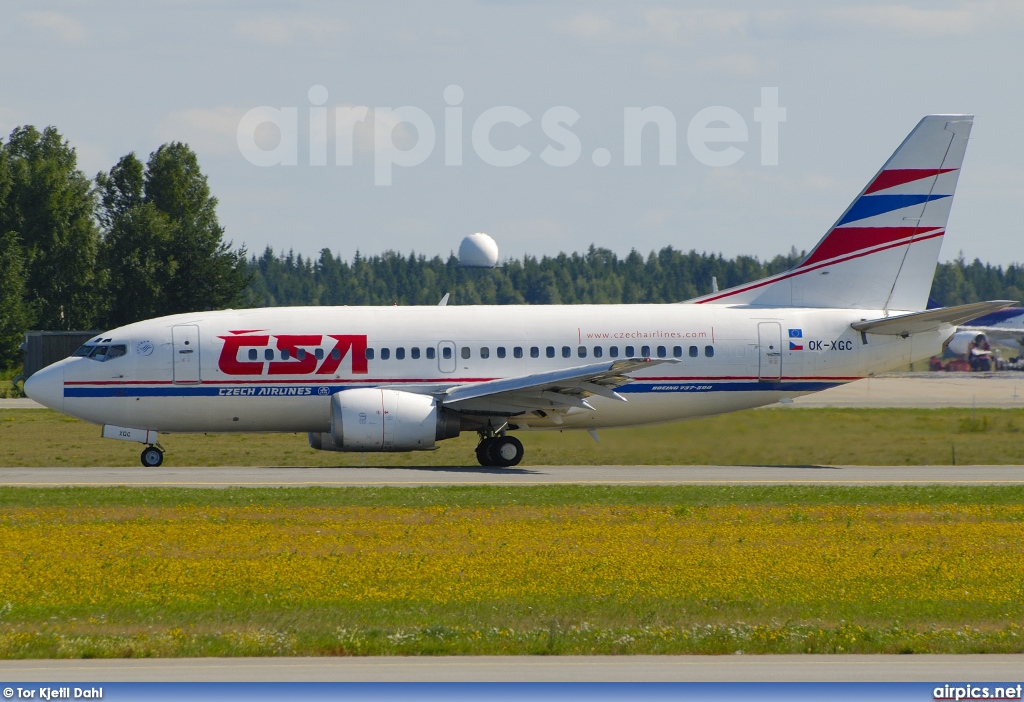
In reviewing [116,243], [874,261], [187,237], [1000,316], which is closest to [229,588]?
[874,261]

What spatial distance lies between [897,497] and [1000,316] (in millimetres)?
97880

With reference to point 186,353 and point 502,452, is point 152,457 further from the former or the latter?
point 502,452

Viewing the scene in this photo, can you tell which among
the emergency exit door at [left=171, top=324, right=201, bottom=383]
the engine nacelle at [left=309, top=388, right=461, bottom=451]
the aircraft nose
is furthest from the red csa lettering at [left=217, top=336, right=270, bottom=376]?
the aircraft nose

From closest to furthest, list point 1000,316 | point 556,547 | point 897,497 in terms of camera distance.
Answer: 1. point 556,547
2. point 897,497
3. point 1000,316

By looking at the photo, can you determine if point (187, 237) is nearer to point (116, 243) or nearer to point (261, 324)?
point (116, 243)

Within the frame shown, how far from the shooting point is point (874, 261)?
32125 millimetres

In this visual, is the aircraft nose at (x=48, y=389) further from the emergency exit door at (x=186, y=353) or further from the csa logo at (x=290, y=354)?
the csa logo at (x=290, y=354)

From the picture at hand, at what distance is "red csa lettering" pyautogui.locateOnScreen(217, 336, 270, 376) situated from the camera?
30.3 meters

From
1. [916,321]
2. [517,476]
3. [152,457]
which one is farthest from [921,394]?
[152,457]

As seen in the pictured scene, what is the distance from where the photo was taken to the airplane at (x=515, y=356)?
30297mm

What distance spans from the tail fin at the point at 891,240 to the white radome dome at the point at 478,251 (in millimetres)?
82340

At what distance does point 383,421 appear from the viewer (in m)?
29.1

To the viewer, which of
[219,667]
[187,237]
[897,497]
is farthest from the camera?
[187,237]

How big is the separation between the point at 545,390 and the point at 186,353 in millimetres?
8774
